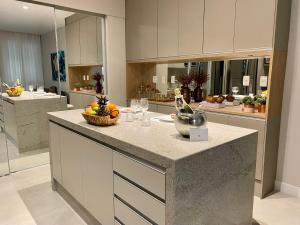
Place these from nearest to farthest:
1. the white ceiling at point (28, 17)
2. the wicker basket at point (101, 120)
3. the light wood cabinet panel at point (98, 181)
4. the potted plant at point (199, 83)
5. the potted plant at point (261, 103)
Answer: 1. the light wood cabinet panel at point (98, 181)
2. the wicker basket at point (101, 120)
3. the potted plant at point (261, 103)
4. the white ceiling at point (28, 17)
5. the potted plant at point (199, 83)

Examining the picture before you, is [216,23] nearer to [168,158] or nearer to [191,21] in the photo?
[191,21]

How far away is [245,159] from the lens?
1587mm

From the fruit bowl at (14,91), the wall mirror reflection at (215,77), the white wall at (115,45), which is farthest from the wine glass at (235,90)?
the fruit bowl at (14,91)

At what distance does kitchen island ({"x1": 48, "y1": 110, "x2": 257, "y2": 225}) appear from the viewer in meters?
1.21

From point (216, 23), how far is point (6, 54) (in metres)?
2.68

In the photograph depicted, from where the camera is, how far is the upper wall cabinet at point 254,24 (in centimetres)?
218

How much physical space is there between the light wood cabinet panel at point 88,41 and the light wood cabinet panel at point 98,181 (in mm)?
2286

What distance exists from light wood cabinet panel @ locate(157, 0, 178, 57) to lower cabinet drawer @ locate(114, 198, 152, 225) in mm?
2210

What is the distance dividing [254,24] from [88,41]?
2.55m

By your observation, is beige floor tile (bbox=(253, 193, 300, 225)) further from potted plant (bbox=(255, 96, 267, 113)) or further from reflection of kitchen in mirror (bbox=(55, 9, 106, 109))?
reflection of kitchen in mirror (bbox=(55, 9, 106, 109))

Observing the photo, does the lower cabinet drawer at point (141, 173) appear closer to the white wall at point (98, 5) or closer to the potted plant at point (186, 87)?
the potted plant at point (186, 87)

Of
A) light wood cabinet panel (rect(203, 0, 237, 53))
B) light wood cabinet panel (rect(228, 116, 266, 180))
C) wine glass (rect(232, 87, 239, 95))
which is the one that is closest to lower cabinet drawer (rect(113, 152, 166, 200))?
light wood cabinet panel (rect(228, 116, 266, 180))

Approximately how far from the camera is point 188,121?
4.72 ft

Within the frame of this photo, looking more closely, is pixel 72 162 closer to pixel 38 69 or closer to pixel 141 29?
pixel 38 69
